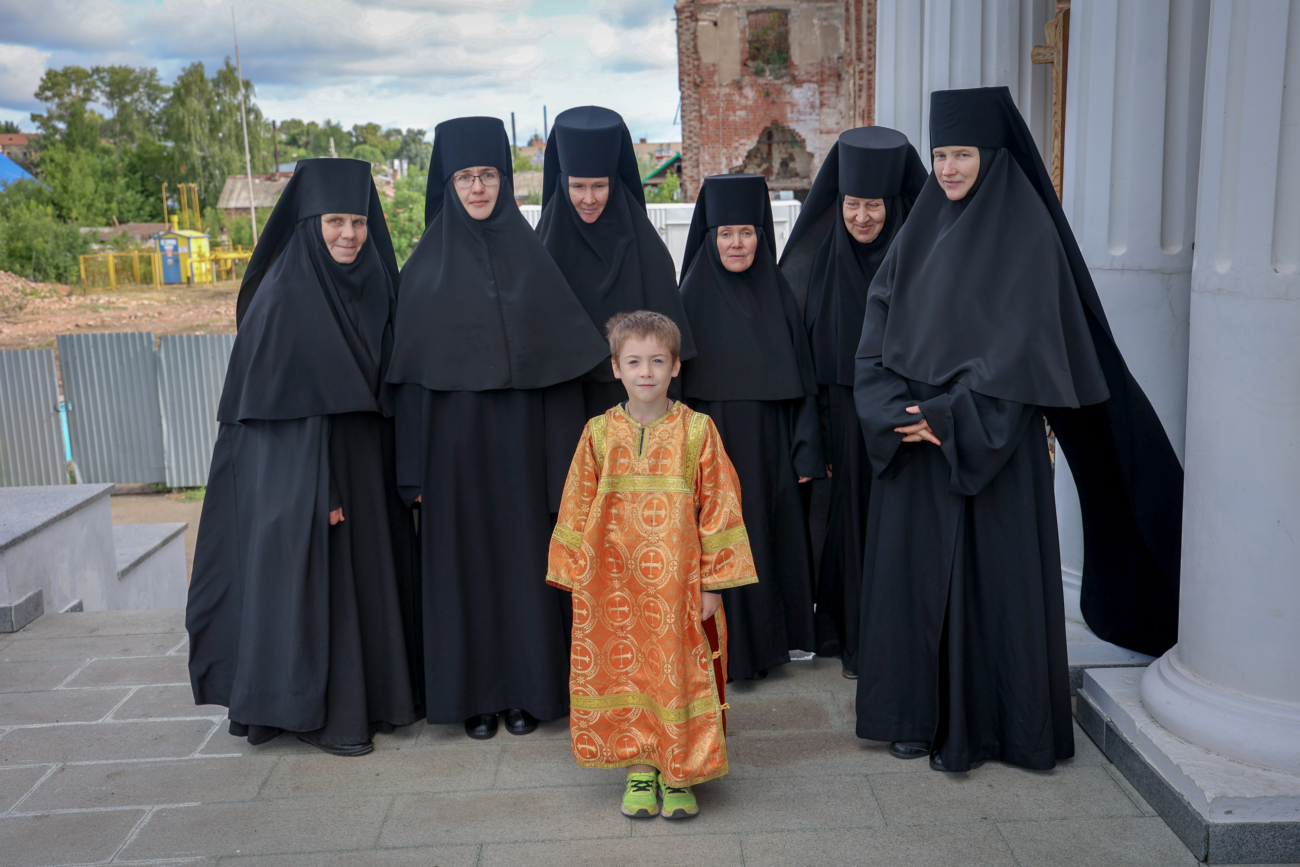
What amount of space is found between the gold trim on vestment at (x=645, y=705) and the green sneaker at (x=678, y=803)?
0.71 ft

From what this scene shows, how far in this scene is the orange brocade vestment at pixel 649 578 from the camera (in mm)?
2922

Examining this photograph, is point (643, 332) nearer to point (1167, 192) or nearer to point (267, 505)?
point (267, 505)

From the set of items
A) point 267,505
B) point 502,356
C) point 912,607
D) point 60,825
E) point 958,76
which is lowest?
point 60,825

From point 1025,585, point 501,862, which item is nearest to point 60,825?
point 501,862

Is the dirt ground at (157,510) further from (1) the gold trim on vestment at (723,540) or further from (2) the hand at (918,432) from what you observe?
(2) the hand at (918,432)

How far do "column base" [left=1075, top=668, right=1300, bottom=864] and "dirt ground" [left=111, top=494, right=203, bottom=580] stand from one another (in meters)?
10.6

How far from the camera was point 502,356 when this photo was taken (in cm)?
348

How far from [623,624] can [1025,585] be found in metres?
1.21

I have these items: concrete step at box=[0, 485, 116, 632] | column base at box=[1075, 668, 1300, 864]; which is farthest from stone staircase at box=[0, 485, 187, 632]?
column base at box=[1075, 668, 1300, 864]

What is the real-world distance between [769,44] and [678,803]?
70.1 ft

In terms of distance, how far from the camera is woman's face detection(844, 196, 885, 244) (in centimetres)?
380

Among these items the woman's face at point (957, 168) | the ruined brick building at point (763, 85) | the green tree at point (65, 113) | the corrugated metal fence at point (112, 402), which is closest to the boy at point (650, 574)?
the woman's face at point (957, 168)

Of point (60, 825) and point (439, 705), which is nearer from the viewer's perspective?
point (60, 825)

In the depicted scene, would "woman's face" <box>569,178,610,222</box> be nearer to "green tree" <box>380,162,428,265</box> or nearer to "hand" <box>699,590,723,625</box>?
"hand" <box>699,590,723,625</box>
